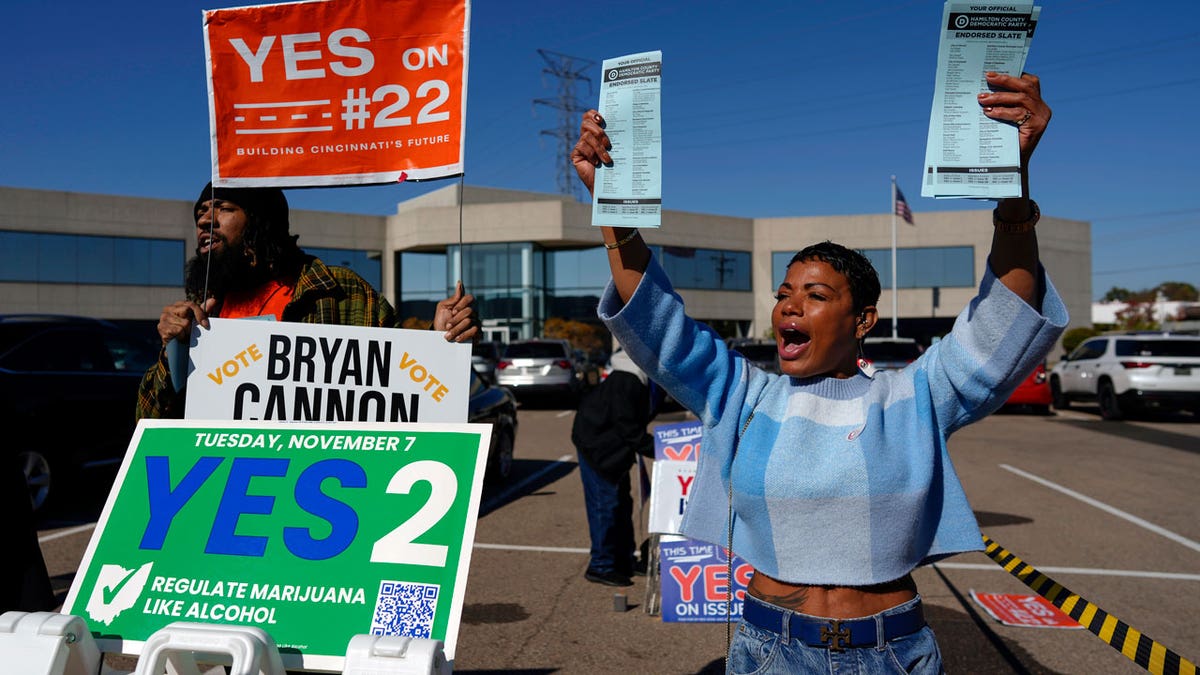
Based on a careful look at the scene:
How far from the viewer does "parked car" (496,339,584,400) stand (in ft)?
71.5

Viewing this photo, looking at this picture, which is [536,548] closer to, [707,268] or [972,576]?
[972,576]

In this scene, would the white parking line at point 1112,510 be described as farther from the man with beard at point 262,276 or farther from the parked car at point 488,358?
the parked car at point 488,358

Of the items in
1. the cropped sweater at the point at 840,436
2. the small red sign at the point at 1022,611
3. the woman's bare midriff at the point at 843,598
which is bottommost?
the small red sign at the point at 1022,611

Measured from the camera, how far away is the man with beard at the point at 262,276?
10.1 feet

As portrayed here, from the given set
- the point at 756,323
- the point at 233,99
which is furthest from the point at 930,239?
the point at 233,99

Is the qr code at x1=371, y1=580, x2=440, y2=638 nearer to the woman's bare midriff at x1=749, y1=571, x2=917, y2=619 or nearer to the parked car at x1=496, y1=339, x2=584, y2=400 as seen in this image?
the woman's bare midriff at x1=749, y1=571, x2=917, y2=619

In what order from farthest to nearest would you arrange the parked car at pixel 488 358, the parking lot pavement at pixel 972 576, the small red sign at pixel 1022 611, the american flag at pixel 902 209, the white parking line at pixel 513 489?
the american flag at pixel 902 209 → the parked car at pixel 488 358 → the white parking line at pixel 513 489 → the small red sign at pixel 1022 611 → the parking lot pavement at pixel 972 576

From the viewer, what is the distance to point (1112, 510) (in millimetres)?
8633

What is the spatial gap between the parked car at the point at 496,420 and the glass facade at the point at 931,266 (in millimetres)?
43798

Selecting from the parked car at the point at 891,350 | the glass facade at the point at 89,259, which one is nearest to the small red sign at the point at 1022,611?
the parked car at the point at 891,350

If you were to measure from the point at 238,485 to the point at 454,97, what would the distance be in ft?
4.50

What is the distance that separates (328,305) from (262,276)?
11.2 inches

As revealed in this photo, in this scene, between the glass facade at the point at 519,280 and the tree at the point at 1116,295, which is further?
the tree at the point at 1116,295

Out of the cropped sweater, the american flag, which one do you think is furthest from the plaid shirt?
the american flag
